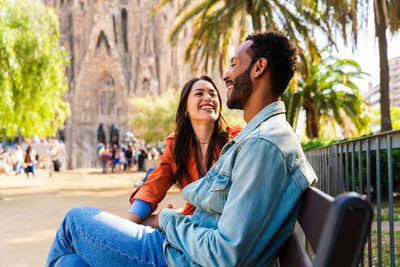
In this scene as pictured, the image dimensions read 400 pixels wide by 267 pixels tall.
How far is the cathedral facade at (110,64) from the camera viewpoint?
42812mm

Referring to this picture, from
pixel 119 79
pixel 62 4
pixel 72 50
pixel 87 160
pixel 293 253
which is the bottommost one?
pixel 87 160

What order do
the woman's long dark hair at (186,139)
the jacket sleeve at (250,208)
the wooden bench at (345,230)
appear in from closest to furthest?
1. the wooden bench at (345,230)
2. the jacket sleeve at (250,208)
3. the woman's long dark hair at (186,139)

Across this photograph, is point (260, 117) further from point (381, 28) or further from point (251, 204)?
point (381, 28)

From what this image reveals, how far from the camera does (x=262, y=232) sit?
112 cm

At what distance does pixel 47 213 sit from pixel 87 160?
36855 mm

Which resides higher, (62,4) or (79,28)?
(62,4)

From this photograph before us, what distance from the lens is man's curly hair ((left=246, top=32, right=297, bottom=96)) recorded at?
4.70 ft

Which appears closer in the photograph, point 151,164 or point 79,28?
point 151,164

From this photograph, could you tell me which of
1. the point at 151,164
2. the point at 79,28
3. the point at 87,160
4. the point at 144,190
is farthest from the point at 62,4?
the point at 144,190

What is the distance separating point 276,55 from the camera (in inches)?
56.4

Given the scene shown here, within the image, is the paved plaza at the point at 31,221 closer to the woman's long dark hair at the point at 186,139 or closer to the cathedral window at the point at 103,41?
the woman's long dark hair at the point at 186,139

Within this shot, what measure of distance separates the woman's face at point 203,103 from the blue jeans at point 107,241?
49.4 inches

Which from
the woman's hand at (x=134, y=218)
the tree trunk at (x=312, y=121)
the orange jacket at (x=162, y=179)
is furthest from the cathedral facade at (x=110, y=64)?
the woman's hand at (x=134, y=218)

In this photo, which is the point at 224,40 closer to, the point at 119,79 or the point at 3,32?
the point at 3,32
